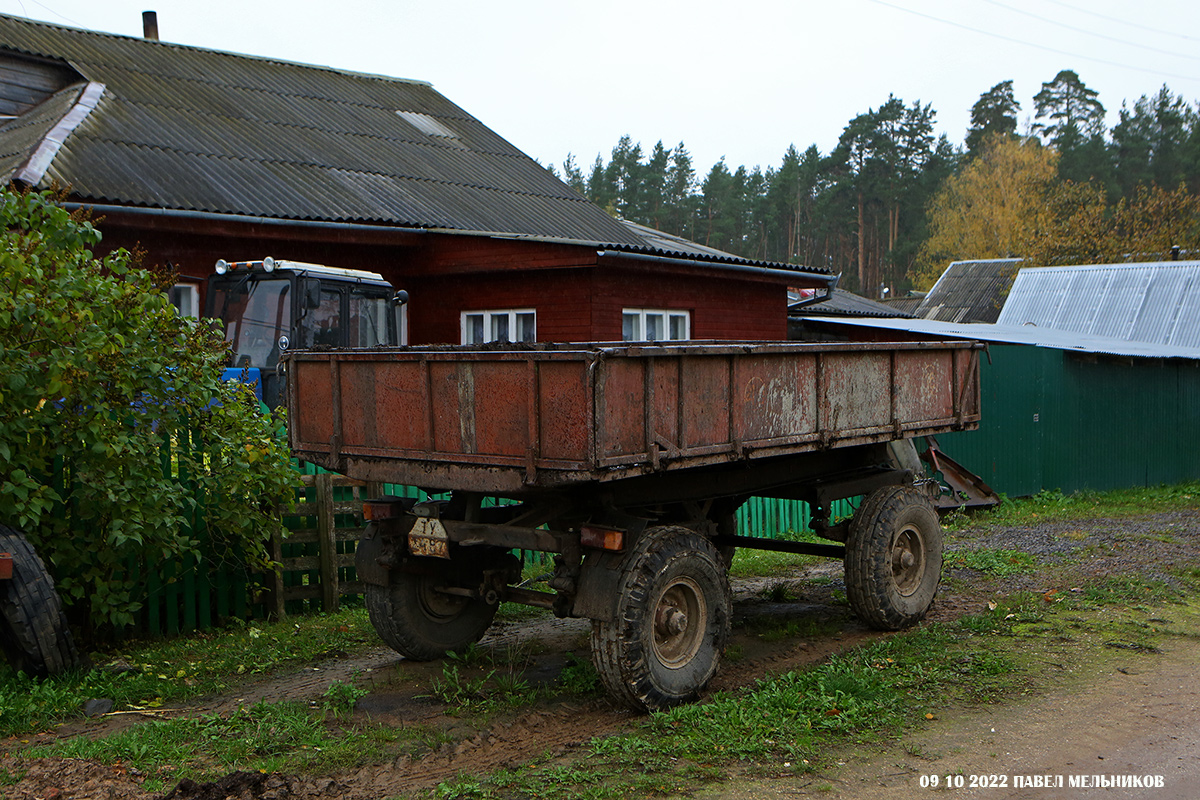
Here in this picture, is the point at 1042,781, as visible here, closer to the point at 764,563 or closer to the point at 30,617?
the point at 30,617

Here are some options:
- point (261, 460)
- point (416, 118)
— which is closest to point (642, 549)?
point (261, 460)

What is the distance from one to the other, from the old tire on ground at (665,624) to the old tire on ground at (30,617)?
320 centimetres

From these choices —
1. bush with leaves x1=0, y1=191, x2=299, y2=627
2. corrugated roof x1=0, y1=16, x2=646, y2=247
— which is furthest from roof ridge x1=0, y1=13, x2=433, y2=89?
bush with leaves x1=0, y1=191, x2=299, y2=627

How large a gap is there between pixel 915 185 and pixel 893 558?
199 feet

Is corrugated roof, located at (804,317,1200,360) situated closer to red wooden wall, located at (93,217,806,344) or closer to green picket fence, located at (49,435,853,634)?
red wooden wall, located at (93,217,806,344)

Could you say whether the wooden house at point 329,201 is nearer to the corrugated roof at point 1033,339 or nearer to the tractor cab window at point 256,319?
the tractor cab window at point 256,319

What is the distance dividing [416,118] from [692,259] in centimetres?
878

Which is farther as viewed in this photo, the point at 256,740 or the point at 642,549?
the point at 642,549

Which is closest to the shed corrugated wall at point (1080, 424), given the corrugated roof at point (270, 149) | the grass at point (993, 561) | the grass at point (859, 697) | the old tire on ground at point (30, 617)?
the grass at point (993, 561)

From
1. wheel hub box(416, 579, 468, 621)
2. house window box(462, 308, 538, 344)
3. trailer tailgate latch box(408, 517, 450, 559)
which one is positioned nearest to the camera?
trailer tailgate latch box(408, 517, 450, 559)

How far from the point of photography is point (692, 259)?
1532 cm

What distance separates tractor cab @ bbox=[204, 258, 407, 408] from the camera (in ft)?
39.3

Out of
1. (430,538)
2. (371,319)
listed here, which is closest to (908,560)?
(430,538)

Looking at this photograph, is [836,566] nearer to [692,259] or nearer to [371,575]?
[371,575]
